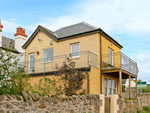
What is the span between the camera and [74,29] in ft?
63.9

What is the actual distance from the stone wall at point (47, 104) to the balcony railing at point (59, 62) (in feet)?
14.6

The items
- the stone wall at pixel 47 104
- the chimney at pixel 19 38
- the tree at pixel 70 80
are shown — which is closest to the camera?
the stone wall at pixel 47 104

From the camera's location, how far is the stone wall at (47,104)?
21.8ft

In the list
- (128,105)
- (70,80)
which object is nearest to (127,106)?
(128,105)

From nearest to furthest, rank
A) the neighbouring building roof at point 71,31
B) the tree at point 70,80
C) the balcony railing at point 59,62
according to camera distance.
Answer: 1. the tree at point 70,80
2. the balcony railing at point 59,62
3. the neighbouring building roof at point 71,31

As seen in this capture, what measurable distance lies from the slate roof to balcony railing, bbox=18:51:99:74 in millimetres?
2377

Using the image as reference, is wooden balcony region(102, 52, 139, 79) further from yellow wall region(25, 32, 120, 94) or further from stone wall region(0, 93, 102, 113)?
stone wall region(0, 93, 102, 113)

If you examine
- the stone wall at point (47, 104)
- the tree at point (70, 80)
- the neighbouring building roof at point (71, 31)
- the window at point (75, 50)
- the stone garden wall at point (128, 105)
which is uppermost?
the neighbouring building roof at point (71, 31)

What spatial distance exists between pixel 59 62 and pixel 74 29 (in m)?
3.81

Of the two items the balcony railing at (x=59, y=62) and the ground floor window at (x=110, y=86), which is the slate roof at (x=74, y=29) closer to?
the balcony railing at (x=59, y=62)

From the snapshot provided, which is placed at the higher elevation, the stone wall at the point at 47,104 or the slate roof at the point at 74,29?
the slate roof at the point at 74,29

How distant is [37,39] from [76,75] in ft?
28.3

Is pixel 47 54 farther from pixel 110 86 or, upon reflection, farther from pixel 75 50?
pixel 110 86

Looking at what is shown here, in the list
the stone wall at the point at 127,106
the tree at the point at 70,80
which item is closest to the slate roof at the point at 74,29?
the tree at the point at 70,80
